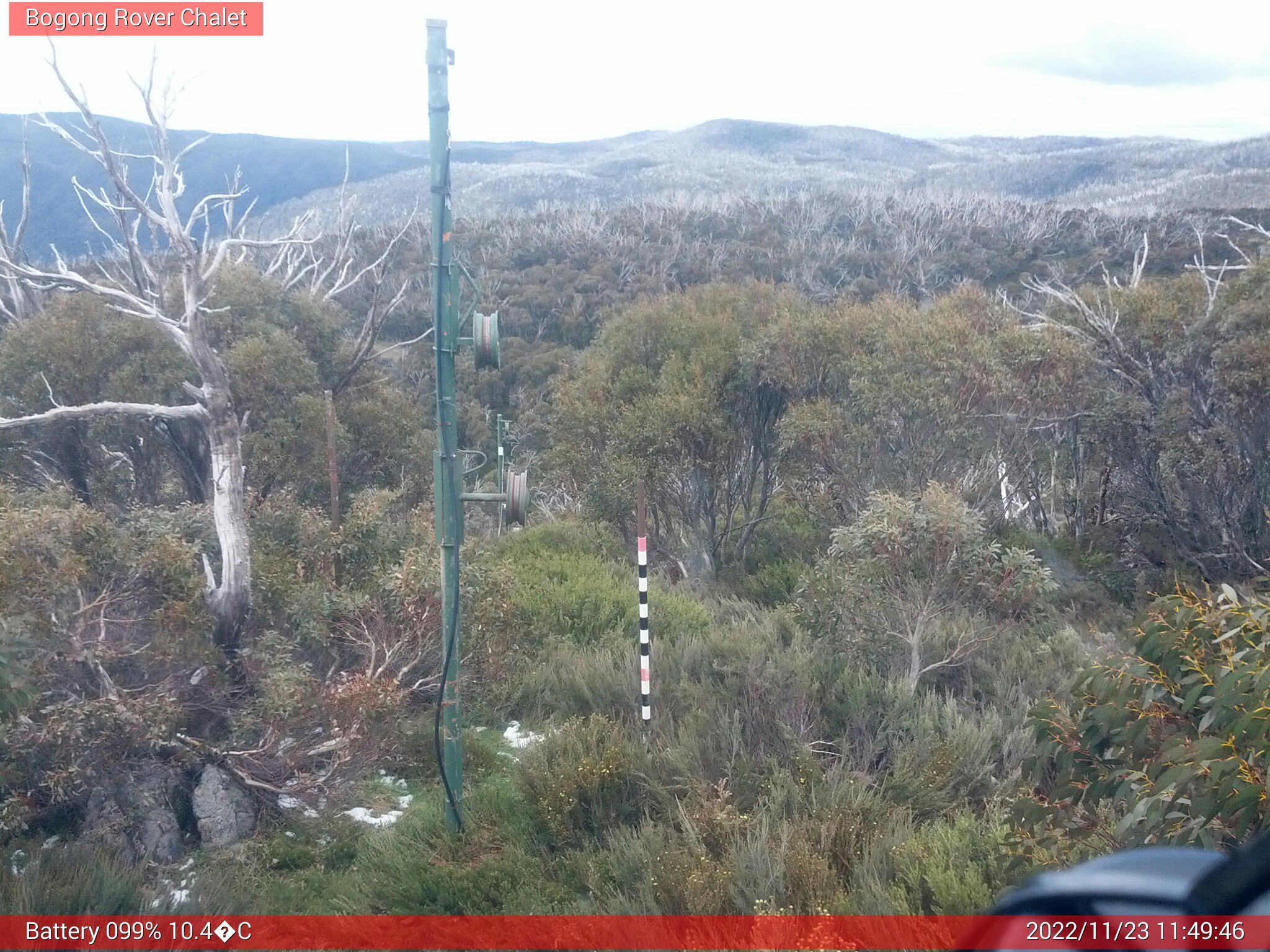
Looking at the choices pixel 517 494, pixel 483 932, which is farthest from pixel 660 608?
pixel 483 932

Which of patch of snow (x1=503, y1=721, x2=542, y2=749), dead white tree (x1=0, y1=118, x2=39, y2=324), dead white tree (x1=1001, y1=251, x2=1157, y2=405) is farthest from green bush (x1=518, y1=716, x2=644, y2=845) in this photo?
dead white tree (x1=0, y1=118, x2=39, y2=324)

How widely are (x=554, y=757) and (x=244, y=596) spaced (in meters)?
2.84

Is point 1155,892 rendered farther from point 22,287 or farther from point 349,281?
point 349,281

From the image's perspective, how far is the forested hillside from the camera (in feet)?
14.1

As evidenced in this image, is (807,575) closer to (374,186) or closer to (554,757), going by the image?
(554,757)

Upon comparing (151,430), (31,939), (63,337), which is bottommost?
(31,939)

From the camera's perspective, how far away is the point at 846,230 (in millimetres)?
41188

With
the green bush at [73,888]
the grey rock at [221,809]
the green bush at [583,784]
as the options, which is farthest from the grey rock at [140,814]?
the green bush at [583,784]

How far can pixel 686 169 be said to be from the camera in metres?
74.6

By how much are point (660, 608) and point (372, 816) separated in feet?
12.9

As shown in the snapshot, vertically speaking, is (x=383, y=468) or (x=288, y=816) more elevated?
(x=383, y=468)

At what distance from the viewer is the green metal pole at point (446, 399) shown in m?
5.25

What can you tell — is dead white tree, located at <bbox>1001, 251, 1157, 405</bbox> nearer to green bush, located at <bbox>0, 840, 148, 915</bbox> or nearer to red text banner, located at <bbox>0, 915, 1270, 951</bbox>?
red text banner, located at <bbox>0, 915, 1270, 951</bbox>

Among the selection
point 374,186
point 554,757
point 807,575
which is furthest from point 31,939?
point 374,186
